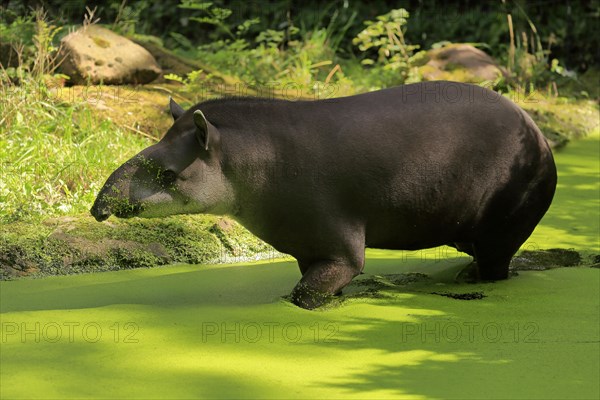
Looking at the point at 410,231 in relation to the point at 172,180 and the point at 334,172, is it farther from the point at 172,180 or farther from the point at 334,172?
the point at 172,180

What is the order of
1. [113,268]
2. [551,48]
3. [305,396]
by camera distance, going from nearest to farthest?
1. [305,396]
2. [113,268]
3. [551,48]

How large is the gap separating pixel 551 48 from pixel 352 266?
8.60 m

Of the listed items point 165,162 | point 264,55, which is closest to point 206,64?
point 264,55

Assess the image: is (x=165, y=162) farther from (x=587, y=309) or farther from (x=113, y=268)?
(x=587, y=309)

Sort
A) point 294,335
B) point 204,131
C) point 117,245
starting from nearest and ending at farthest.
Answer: point 294,335 → point 204,131 → point 117,245

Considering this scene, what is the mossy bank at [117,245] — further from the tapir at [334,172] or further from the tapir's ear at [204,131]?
the tapir's ear at [204,131]

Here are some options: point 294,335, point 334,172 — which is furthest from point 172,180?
point 294,335

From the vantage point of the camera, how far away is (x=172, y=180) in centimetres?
566

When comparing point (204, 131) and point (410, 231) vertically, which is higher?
point (204, 131)

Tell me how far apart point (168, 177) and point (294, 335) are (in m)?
1.09

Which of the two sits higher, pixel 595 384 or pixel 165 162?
pixel 165 162

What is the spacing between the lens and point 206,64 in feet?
38.0

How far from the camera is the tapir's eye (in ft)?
18.6

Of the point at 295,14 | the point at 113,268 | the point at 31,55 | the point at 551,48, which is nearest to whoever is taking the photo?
the point at 113,268
